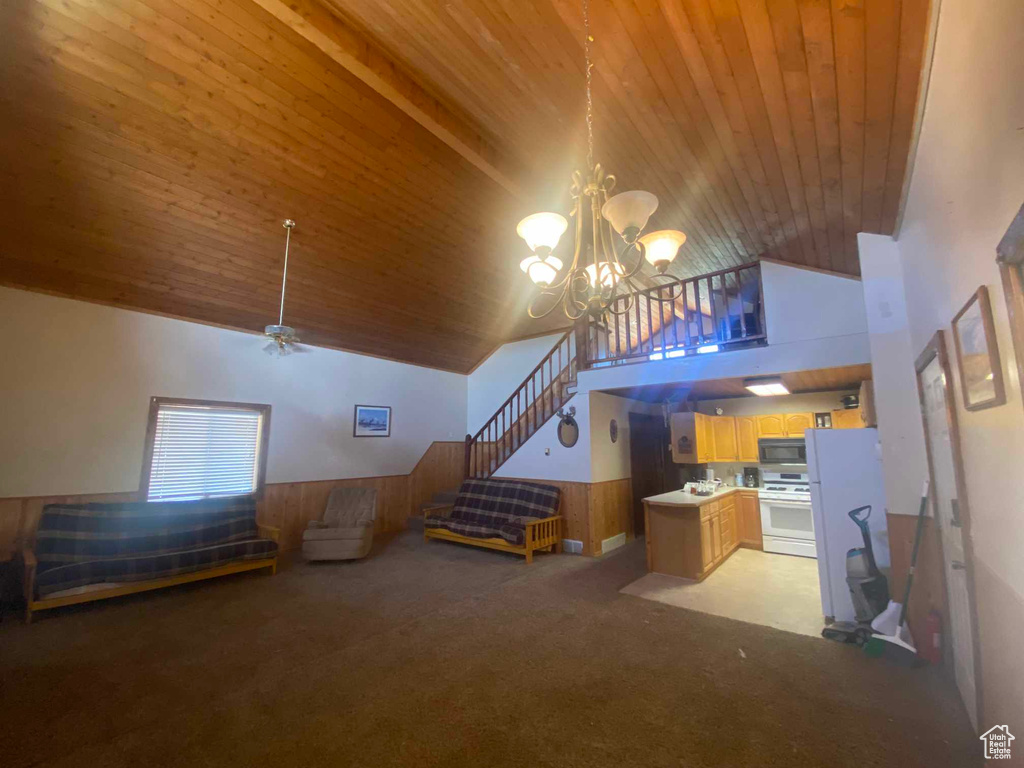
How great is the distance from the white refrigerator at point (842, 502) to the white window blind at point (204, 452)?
20.6 feet

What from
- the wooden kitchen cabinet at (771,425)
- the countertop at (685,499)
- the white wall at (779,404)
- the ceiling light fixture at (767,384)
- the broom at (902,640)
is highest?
the ceiling light fixture at (767,384)

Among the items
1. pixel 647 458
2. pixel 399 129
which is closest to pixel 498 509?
pixel 647 458

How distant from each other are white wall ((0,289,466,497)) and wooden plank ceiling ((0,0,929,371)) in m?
0.31

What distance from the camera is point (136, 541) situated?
13.2ft

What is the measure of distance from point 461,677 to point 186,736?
1.41 meters

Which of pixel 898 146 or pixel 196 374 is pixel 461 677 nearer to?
pixel 898 146

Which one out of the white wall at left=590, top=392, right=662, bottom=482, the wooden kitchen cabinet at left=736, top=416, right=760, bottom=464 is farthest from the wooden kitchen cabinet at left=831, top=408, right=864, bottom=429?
the white wall at left=590, top=392, right=662, bottom=482

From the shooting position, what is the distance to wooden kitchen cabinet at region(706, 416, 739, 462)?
5.95 meters

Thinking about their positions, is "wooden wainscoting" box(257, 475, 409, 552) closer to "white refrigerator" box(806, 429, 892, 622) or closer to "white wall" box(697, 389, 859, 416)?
"white wall" box(697, 389, 859, 416)

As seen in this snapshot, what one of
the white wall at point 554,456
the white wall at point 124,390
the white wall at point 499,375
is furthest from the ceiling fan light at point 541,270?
the white wall at point 499,375

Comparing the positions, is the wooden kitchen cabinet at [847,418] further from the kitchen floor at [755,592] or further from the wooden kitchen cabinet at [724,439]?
the kitchen floor at [755,592]

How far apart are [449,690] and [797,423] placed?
5.39 meters

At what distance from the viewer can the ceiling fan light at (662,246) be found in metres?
2.19

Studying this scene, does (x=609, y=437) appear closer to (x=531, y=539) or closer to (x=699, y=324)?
(x=531, y=539)
